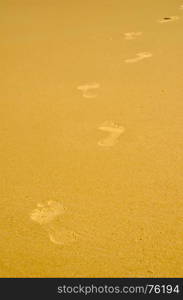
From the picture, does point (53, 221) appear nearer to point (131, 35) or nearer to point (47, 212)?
point (47, 212)

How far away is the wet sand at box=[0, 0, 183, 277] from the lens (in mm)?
1443

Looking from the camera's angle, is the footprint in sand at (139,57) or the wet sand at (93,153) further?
the footprint in sand at (139,57)

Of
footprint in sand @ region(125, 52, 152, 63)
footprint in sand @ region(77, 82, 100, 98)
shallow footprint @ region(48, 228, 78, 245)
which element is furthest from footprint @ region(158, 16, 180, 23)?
shallow footprint @ region(48, 228, 78, 245)

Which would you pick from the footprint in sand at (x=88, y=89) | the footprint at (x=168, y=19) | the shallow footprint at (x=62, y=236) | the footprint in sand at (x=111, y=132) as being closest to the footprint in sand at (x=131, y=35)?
the footprint at (x=168, y=19)

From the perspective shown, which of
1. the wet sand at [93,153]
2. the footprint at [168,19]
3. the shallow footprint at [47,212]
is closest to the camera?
the wet sand at [93,153]

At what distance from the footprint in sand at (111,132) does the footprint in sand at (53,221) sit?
452mm

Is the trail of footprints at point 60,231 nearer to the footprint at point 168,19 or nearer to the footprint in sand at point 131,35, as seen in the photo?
the footprint in sand at point 131,35

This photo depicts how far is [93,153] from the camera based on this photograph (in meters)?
1.93

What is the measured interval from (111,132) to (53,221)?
666mm

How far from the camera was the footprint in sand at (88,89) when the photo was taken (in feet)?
8.09

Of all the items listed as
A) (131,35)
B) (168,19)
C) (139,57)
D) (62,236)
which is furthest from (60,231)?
(168,19)

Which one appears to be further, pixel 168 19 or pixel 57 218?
pixel 168 19

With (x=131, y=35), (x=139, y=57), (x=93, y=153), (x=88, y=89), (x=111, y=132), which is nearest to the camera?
(x=93, y=153)

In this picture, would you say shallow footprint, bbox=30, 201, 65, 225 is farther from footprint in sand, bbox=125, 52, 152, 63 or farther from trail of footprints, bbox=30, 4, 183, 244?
footprint in sand, bbox=125, 52, 152, 63
